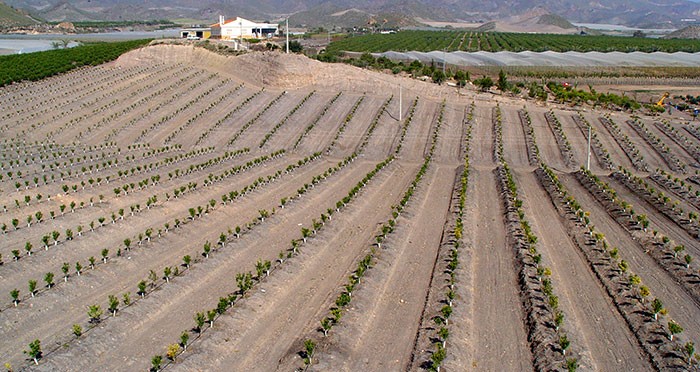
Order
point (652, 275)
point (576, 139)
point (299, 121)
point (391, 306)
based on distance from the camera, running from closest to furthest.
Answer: point (391, 306) → point (652, 275) → point (576, 139) → point (299, 121)

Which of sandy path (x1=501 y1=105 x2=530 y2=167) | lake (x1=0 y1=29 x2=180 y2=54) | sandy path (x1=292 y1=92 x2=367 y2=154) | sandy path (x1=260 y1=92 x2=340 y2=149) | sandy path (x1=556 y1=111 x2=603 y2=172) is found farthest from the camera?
lake (x1=0 y1=29 x2=180 y2=54)

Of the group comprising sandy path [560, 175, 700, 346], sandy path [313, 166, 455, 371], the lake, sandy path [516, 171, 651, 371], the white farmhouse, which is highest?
the white farmhouse

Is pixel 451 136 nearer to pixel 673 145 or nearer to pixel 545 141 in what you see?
pixel 545 141

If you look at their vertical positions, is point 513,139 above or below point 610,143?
below

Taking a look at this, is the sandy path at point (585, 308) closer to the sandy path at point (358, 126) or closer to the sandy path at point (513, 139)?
Answer: the sandy path at point (513, 139)

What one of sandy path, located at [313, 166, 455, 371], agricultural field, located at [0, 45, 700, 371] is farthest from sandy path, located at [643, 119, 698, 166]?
sandy path, located at [313, 166, 455, 371]

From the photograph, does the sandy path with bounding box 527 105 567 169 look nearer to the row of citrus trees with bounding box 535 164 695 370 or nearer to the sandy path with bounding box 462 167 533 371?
the row of citrus trees with bounding box 535 164 695 370

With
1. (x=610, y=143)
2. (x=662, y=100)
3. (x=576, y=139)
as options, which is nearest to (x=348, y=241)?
(x=576, y=139)

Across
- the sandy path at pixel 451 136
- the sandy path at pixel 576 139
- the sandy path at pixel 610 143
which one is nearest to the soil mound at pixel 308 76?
the sandy path at pixel 451 136
